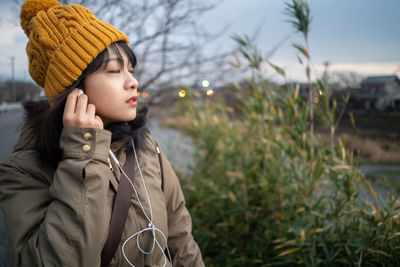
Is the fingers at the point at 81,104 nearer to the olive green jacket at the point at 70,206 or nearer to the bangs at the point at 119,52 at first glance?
the olive green jacket at the point at 70,206

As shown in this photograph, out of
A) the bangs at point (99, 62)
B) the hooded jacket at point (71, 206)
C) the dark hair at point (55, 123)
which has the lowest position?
the hooded jacket at point (71, 206)

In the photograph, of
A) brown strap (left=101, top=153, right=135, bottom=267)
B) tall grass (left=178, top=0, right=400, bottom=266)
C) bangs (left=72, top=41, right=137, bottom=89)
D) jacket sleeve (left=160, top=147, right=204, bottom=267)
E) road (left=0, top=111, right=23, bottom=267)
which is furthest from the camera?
tall grass (left=178, top=0, right=400, bottom=266)

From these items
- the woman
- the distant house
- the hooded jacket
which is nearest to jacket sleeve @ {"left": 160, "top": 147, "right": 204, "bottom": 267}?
the woman

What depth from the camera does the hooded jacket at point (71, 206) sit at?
0.93m

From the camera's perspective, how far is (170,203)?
4.61ft

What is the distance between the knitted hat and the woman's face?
64 mm

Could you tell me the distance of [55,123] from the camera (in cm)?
118

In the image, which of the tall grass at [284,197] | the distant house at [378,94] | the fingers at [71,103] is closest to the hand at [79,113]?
the fingers at [71,103]

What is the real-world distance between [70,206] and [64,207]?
33 mm

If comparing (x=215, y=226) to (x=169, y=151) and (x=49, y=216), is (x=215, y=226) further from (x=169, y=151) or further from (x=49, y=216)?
(x=49, y=216)

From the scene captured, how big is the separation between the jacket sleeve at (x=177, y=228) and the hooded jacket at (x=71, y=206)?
5.5 inches

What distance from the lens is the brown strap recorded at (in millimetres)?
1062

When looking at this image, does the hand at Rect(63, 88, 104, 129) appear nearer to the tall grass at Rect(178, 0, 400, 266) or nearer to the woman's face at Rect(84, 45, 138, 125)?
the woman's face at Rect(84, 45, 138, 125)

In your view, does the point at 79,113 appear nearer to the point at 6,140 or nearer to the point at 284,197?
the point at 284,197
